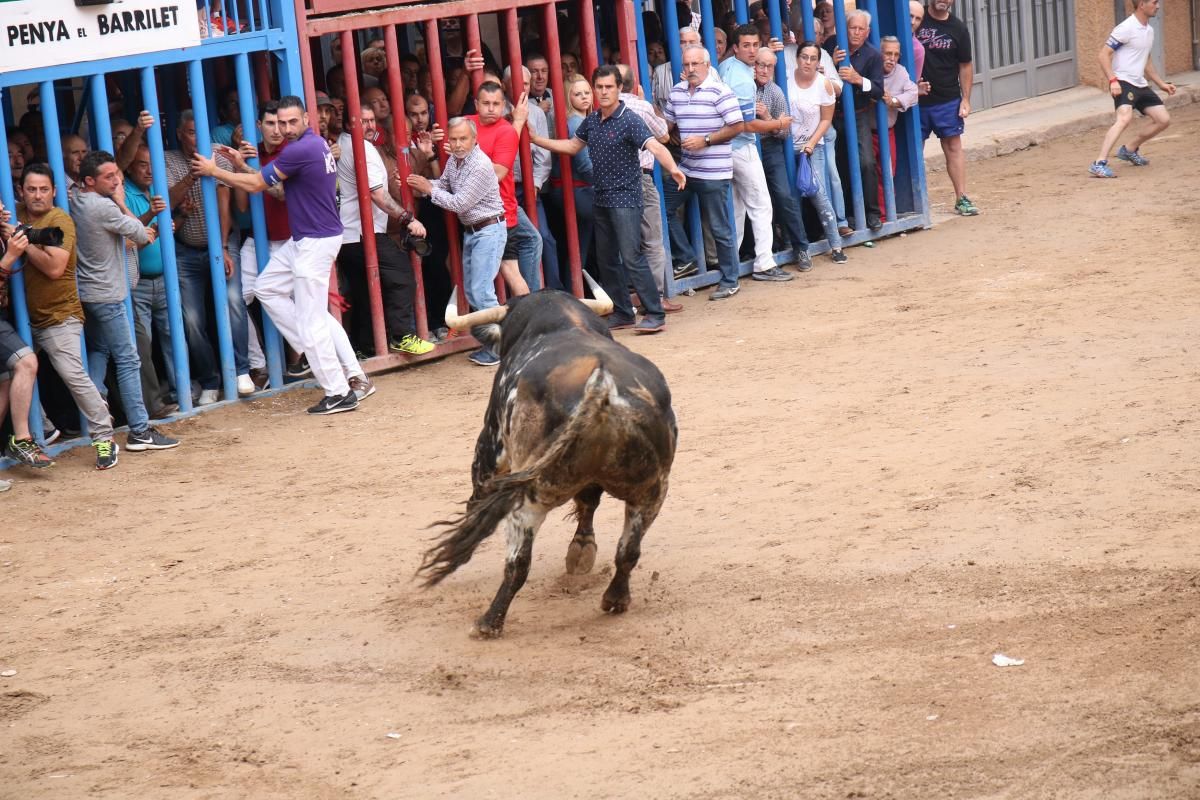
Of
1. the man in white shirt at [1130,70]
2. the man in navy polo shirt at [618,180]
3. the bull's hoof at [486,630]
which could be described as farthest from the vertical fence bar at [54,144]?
the man in white shirt at [1130,70]

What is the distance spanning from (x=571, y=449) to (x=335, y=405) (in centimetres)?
485

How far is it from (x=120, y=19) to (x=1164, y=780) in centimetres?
793

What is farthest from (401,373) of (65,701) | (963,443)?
(65,701)

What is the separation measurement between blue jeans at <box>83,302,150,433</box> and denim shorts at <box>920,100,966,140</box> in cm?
830

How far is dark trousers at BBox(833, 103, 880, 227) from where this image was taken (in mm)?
14383

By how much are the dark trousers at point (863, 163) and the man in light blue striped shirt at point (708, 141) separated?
6.28 ft

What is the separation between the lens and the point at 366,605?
7121 millimetres

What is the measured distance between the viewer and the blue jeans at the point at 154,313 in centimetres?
1027

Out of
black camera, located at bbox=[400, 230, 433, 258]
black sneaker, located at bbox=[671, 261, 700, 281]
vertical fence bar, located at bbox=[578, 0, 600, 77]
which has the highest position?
vertical fence bar, located at bbox=[578, 0, 600, 77]

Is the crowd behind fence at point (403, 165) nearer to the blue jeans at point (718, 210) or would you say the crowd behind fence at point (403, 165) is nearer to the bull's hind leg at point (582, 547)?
the blue jeans at point (718, 210)

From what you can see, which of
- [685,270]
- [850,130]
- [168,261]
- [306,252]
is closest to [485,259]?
[306,252]

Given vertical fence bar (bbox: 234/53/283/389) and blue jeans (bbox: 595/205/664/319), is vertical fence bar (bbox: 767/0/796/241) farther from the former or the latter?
vertical fence bar (bbox: 234/53/283/389)

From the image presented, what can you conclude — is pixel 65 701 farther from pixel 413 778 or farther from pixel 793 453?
pixel 793 453

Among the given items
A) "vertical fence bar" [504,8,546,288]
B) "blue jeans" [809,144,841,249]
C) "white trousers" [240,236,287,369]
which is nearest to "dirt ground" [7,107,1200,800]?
"white trousers" [240,236,287,369]
